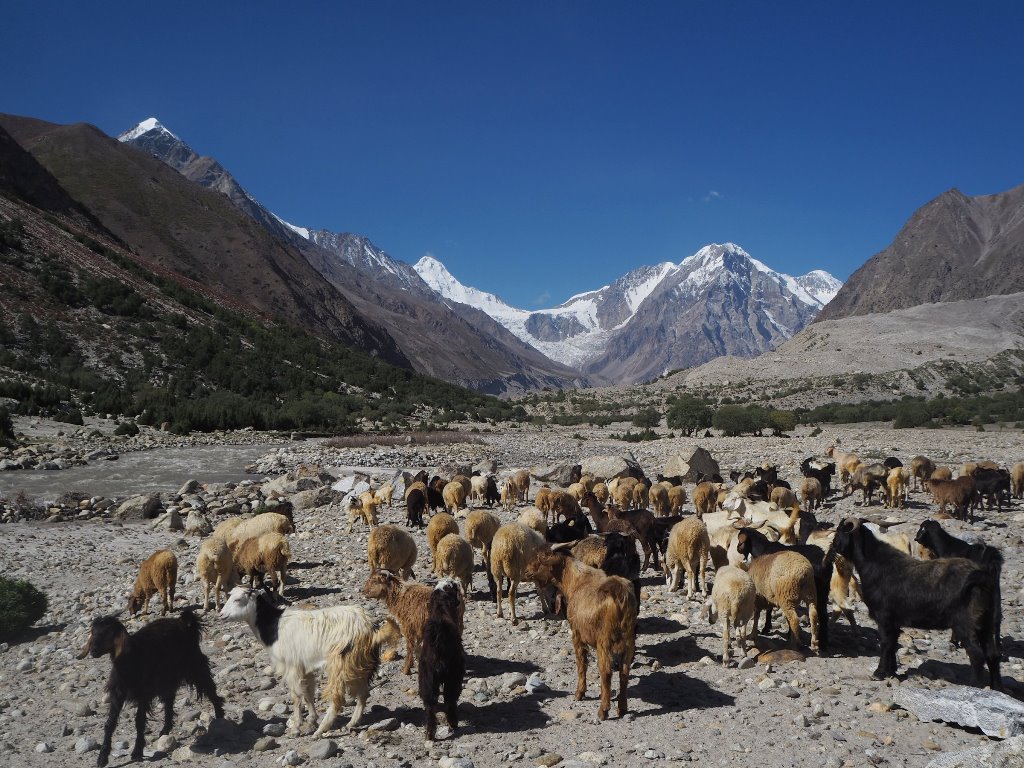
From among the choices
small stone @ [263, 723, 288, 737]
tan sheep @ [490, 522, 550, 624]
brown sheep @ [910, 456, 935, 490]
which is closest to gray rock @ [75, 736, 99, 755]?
small stone @ [263, 723, 288, 737]

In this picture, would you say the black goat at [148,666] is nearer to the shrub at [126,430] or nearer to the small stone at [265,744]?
the small stone at [265,744]

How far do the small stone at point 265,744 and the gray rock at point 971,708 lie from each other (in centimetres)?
556

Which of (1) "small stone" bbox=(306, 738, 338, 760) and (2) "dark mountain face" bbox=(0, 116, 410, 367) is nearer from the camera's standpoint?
(1) "small stone" bbox=(306, 738, 338, 760)

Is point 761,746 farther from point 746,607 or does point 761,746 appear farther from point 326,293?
point 326,293

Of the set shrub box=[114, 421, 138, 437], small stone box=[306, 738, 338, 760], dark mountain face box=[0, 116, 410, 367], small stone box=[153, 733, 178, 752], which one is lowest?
small stone box=[153, 733, 178, 752]

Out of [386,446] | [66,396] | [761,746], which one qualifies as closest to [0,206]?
[66,396]

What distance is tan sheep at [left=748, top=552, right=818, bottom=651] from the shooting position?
6.96 m

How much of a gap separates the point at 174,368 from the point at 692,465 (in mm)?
39116

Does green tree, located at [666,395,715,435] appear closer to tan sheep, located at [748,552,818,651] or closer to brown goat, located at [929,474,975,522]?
brown goat, located at [929,474,975,522]

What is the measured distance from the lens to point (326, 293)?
370 ft

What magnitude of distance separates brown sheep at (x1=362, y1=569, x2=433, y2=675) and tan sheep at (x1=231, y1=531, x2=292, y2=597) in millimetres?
3280

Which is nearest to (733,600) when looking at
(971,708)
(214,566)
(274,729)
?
(971,708)

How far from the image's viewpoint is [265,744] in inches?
221

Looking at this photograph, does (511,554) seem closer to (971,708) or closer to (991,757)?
(971,708)
